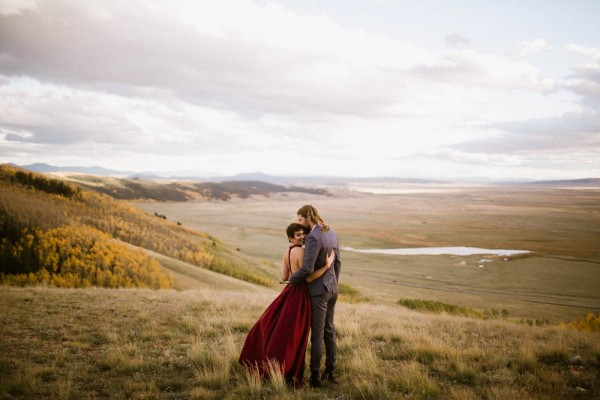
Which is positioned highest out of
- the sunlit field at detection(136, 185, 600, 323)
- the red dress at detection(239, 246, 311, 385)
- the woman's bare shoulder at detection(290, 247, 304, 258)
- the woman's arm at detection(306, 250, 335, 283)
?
the woman's bare shoulder at detection(290, 247, 304, 258)

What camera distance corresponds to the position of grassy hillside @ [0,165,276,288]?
1616 centimetres

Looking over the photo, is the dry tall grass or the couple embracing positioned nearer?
the dry tall grass

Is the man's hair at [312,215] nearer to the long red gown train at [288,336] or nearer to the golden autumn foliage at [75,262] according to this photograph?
the long red gown train at [288,336]

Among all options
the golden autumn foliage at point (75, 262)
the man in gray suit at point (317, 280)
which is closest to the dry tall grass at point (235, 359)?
the man in gray suit at point (317, 280)

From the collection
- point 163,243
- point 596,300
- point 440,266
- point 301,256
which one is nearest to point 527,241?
point 440,266

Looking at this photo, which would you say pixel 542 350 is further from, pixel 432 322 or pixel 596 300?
pixel 596 300

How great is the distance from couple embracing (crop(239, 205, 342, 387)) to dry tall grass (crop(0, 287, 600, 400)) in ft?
1.05

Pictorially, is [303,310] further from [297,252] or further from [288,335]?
[297,252]

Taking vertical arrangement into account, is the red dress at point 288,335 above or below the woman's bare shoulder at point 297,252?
below

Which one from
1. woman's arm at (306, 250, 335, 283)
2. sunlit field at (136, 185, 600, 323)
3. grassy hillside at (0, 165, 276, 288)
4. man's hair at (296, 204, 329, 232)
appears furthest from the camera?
sunlit field at (136, 185, 600, 323)

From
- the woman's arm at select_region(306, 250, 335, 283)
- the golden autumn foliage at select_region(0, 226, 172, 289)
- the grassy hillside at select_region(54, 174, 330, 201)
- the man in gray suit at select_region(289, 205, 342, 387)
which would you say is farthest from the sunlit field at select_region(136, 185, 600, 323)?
the grassy hillside at select_region(54, 174, 330, 201)

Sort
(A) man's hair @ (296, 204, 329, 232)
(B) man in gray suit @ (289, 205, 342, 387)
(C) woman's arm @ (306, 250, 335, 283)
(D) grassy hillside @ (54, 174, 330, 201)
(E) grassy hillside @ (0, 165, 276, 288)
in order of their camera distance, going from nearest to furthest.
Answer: (B) man in gray suit @ (289, 205, 342, 387) < (C) woman's arm @ (306, 250, 335, 283) < (A) man's hair @ (296, 204, 329, 232) < (E) grassy hillside @ (0, 165, 276, 288) < (D) grassy hillside @ (54, 174, 330, 201)

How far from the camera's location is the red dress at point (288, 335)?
206 inches

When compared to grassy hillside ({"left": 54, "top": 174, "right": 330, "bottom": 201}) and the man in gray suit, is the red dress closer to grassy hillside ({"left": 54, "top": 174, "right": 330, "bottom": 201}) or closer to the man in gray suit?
the man in gray suit
